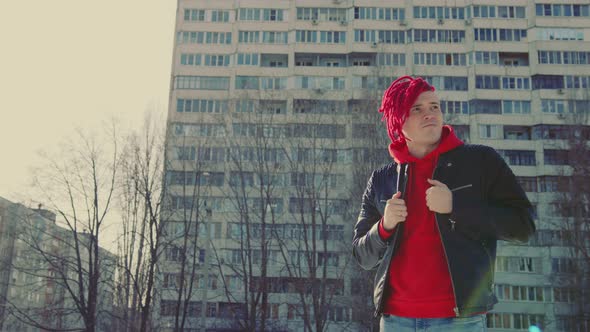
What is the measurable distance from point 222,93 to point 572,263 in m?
31.6

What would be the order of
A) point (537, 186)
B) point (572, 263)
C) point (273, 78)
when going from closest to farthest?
point (572, 263) < point (537, 186) < point (273, 78)

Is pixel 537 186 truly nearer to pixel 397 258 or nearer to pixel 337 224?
pixel 337 224

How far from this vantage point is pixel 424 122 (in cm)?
270

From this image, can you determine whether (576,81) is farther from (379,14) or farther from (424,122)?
(424,122)

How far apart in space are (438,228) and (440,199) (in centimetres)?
16

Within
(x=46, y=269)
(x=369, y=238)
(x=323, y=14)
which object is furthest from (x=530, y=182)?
(x=369, y=238)

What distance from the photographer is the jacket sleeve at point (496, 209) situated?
234 cm

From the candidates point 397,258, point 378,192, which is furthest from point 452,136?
point 397,258

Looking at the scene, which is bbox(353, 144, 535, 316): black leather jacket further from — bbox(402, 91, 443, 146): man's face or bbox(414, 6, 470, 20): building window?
bbox(414, 6, 470, 20): building window

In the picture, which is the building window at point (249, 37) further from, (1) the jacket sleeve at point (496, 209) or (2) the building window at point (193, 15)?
(1) the jacket sleeve at point (496, 209)

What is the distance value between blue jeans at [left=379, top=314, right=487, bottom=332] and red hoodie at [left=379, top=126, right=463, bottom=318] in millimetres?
21

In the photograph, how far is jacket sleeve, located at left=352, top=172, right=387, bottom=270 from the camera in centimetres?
259

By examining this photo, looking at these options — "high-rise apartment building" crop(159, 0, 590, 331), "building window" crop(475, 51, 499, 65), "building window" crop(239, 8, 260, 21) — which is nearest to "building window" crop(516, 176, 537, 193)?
"high-rise apartment building" crop(159, 0, 590, 331)

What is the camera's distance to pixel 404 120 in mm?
2787
